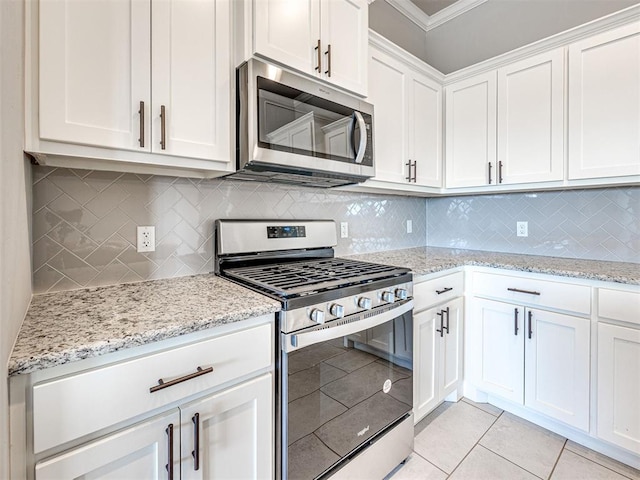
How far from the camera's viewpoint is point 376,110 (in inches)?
77.4

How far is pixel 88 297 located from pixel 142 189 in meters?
0.50

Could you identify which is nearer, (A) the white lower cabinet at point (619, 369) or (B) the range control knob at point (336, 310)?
(B) the range control knob at point (336, 310)

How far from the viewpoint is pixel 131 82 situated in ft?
3.57

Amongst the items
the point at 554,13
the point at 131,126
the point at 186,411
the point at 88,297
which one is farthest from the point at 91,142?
the point at 554,13

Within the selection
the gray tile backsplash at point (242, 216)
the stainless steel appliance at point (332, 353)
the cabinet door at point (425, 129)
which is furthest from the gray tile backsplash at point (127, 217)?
the cabinet door at point (425, 129)

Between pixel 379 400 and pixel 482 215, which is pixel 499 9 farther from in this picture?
pixel 379 400

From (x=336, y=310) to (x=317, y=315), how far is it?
10 centimetres

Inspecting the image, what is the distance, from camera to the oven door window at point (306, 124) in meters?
1.32

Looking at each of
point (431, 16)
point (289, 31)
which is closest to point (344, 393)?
point (289, 31)

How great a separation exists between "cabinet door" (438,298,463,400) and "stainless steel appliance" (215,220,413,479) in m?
0.45

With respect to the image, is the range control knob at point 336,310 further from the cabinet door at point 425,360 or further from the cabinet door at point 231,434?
the cabinet door at point 425,360

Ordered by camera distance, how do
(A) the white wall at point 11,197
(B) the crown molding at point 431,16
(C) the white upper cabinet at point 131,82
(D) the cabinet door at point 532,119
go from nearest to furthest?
(A) the white wall at point 11,197 < (C) the white upper cabinet at point 131,82 < (D) the cabinet door at point 532,119 < (B) the crown molding at point 431,16

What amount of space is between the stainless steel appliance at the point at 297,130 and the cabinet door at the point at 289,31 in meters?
0.07

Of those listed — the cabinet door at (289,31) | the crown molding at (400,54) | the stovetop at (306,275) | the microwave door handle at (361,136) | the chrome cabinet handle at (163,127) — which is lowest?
the stovetop at (306,275)
